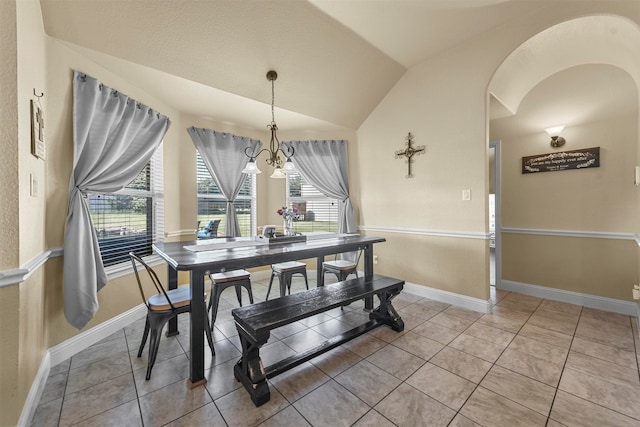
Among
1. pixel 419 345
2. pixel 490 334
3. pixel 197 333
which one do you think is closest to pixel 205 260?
pixel 197 333

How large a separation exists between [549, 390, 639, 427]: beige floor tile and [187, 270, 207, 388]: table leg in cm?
213

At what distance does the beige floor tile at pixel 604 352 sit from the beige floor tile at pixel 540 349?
0.15 m

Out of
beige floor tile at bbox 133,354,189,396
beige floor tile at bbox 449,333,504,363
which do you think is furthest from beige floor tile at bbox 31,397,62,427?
beige floor tile at bbox 449,333,504,363

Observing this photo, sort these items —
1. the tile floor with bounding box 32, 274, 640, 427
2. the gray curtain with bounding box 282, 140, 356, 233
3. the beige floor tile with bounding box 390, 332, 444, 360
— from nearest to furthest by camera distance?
1. the tile floor with bounding box 32, 274, 640, 427
2. the beige floor tile with bounding box 390, 332, 444, 360
3. the gray curtain with bounding box 282, 140, 356, 233

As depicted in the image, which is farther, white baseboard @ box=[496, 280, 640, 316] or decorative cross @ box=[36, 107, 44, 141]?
white baseboard @ box=[496, 280, 640, 316]

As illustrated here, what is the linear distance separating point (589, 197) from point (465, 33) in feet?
7.70

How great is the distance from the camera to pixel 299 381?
1728mm

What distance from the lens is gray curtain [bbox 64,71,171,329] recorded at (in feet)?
6.50

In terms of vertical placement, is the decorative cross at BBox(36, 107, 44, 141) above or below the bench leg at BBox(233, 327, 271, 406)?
above

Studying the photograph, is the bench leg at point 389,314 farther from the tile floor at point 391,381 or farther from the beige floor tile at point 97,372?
the beige floor tile at point 97,372

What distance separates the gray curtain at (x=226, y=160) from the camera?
3.62 meters

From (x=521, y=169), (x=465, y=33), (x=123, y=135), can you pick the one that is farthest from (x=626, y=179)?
(x=123, y=135)

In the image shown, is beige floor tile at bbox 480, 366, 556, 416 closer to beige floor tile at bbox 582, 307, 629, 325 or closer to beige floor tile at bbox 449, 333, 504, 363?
beige floor tile at bbox 449, 333, 504, 363

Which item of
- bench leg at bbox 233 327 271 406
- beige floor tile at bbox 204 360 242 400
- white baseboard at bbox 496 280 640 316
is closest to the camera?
bench leg at bbox 233 327 271 406
